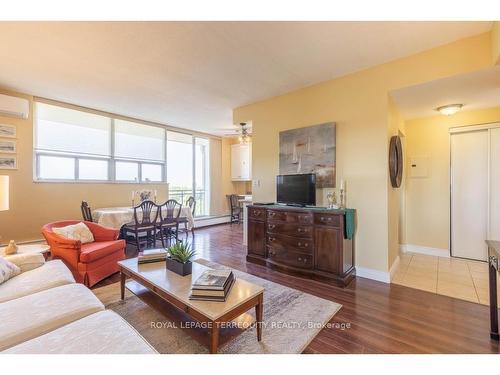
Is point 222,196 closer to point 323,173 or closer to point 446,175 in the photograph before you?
point 323,173

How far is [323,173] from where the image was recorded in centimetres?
336

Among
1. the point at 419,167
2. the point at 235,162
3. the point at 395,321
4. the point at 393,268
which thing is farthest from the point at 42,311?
the point at 235,162

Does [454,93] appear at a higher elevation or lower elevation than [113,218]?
higher

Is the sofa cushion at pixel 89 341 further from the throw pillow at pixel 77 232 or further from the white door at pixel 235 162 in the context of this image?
the white door at pixel 235 162

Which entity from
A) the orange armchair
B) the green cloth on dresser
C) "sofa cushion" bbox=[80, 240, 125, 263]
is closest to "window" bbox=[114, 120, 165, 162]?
the orange armchair

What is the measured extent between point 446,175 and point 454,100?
4.22 feet

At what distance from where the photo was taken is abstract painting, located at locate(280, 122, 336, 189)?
3293 millimetres

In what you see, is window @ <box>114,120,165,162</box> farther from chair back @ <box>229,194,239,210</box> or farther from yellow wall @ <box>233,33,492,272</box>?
yellow wall @ <box>233,33,492,272</box>

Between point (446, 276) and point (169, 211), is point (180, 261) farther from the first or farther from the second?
point (446, 276)

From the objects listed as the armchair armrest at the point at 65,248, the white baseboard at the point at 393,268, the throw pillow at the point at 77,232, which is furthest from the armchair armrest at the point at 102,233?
the white baseboard at the point at 393,268

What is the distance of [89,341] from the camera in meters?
1.13

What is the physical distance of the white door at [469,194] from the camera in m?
3.51

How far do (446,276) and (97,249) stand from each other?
4378 millimetres
